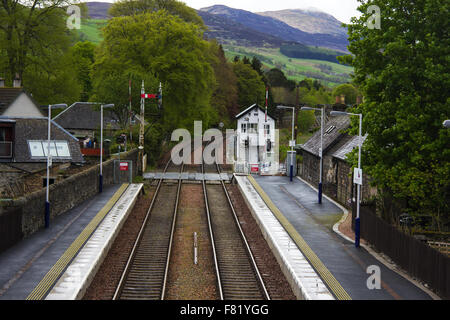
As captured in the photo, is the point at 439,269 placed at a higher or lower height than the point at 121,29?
lower

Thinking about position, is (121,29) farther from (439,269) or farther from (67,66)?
(439,269)

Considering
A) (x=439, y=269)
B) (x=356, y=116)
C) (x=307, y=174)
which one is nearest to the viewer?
(x=439, y=269)

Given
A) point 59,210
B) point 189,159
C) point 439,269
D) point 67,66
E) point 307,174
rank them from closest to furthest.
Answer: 1. point 439,269
2. point 59,210
3. point 307,174
4. point 67,66
5. point 189,159

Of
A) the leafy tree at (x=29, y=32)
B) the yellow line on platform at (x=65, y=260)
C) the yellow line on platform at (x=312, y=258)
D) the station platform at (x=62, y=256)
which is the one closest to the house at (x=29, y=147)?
the station platform at (x=62, y=256)

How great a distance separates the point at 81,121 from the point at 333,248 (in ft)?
141

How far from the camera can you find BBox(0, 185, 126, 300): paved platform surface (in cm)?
1528

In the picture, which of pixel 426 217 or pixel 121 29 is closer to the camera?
pixel 426 217

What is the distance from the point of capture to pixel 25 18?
45062 millimetres

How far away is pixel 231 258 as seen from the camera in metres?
20.9

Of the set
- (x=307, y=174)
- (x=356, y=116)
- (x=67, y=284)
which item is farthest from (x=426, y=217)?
(x=307, y=174)

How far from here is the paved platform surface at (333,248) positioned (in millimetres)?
15727

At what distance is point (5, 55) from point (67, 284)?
37058 mm

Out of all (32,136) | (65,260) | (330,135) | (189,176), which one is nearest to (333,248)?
(65,260)

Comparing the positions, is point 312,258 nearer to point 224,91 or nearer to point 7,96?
point 7,96
